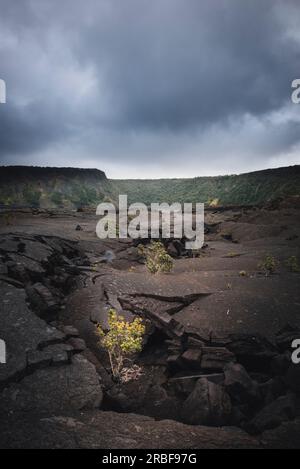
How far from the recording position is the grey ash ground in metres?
4.23

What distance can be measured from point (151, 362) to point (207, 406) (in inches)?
92.4

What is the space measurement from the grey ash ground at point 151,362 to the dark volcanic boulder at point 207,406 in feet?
0.06

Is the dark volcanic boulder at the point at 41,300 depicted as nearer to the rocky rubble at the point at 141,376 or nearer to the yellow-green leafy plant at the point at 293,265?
the rocky rubble at the point at 141,376

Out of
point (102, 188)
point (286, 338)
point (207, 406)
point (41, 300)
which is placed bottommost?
point (207, 406)

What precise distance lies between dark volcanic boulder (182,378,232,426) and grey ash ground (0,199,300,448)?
0.02 meters

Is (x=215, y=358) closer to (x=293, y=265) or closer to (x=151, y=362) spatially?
(x=151, y=362)

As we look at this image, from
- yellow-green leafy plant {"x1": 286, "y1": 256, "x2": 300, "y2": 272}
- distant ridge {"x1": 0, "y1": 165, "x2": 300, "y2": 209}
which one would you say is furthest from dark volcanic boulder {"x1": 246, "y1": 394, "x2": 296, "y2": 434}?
distant ridge {"x1": 0, "y1": 165, "x2": 300, "y2": 209}

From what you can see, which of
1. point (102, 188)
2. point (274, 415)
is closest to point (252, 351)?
point (274, 415)

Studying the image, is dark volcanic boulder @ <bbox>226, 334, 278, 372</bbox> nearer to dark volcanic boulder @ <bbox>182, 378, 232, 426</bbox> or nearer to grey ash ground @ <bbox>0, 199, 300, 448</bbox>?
grey ash ground @ <bbox>0, 199, 300, 448</bbox>

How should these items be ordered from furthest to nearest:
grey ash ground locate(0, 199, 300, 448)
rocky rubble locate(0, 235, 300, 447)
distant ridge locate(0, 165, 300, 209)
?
distant ridge locate(0, 165, 300, 209) → rocky rubble locate(0, 235, 300, 447) → grey ash ground locate(0, 199, 300, 448)

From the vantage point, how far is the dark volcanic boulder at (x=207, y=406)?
471cm

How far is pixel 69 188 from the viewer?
78375 millimetres

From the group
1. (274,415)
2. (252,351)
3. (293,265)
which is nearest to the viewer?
(274,415)

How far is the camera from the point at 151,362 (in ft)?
22.9
